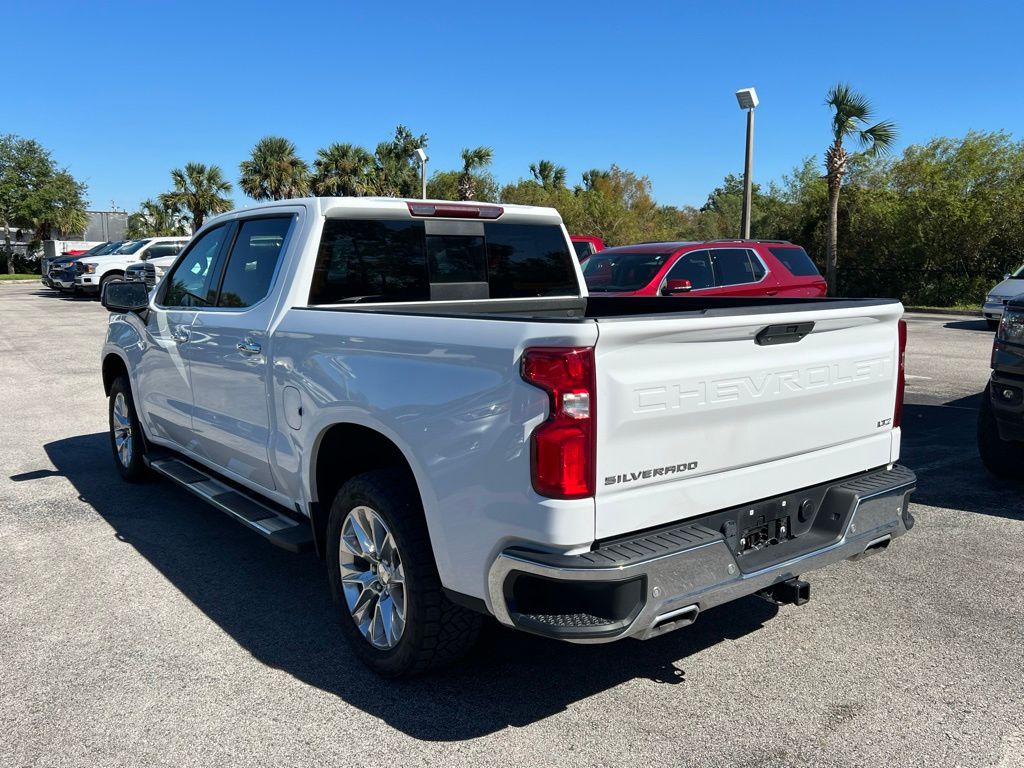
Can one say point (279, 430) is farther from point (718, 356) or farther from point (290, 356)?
point (718, 356)

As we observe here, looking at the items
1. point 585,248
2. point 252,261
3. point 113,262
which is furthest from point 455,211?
point 113,262

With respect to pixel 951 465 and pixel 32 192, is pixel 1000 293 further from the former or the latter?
pixel 32 192

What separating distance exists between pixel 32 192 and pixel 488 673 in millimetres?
48339

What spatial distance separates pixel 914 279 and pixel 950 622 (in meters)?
28.0

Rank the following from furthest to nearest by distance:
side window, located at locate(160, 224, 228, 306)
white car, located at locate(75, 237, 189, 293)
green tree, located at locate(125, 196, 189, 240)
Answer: green tree, located at locate(125, 196, 189, 240) → white car, located at locate(75, 237, 189, 293) → side window, located at locate(160, 224, 228, 306)

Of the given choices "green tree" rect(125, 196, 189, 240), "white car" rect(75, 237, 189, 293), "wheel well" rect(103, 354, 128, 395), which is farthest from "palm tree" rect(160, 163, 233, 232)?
"wheel well" rect(103, 354, 128, 395)

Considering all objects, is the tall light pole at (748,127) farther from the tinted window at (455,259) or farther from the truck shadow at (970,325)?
the tinted window at (455,259)

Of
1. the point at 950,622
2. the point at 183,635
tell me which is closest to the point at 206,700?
the point at 183,635

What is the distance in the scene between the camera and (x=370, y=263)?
4.35 m

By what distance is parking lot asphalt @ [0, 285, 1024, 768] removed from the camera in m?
3.04

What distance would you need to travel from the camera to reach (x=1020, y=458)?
243 inches

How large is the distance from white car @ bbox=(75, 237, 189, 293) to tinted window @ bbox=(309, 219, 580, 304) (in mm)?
23469

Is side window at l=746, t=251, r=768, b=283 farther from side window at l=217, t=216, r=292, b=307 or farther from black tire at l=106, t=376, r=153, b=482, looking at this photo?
side window at l=217, t=216, r=292, b=307

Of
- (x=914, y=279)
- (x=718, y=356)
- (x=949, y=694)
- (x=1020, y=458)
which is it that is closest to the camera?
(x=718, y=356)
